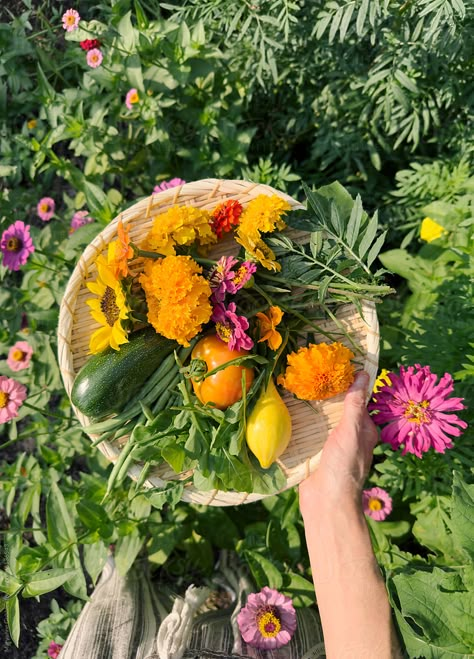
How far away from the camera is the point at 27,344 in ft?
5.05

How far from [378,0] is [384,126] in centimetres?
Answer: 48

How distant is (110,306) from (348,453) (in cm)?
57

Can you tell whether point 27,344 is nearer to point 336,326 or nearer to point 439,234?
point 336,326

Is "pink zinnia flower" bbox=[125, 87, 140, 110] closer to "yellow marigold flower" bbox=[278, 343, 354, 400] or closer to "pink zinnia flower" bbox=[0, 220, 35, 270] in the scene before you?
"pink zinnia flower" bbox=[0, 220, 35, 270]

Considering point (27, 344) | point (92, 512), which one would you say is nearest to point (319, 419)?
point (92, 512)

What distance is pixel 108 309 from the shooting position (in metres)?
1.11

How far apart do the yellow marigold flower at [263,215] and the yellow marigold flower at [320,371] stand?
26cm

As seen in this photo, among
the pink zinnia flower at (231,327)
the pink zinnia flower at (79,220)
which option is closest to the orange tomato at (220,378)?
the pink zinnia flower at (231,327)

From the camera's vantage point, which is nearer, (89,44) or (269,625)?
(269,625)

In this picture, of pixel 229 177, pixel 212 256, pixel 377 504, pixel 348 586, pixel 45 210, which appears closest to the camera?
pixel 348 586

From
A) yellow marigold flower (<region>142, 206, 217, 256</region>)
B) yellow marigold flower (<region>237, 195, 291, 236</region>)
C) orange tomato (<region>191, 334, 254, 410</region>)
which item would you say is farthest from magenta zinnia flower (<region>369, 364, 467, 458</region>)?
yellow marigold flower (<region>142, 206, 217, 256</region>)

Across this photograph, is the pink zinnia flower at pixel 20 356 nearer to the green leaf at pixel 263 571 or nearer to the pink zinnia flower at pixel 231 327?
the pink zinnia flower at pixel 231 327

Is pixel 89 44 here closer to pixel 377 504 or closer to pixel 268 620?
pixel 377 504

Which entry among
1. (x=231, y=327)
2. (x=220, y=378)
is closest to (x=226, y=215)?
(x=231, y=327)
